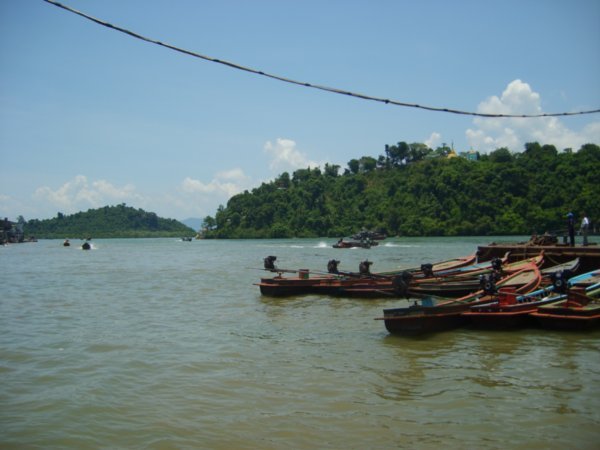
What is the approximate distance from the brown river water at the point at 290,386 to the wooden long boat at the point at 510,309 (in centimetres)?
30

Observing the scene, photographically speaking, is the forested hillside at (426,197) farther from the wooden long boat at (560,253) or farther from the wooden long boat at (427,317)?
the wooden long boat at (427,317)

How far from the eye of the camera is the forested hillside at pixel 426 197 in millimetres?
95750

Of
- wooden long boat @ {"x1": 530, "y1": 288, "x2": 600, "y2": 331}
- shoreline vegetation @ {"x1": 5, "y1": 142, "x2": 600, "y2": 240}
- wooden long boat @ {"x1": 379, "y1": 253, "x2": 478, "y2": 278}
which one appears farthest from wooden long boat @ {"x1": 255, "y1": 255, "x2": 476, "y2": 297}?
shoreline vegetation @ {"x1": 5, "y1": 142, "x2": 600, "y2": 240}

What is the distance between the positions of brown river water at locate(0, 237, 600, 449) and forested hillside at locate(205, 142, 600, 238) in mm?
87194

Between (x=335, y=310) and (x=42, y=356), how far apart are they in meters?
9.08

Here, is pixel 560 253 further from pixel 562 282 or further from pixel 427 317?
pixel 427 317

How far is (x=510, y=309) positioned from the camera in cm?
1304

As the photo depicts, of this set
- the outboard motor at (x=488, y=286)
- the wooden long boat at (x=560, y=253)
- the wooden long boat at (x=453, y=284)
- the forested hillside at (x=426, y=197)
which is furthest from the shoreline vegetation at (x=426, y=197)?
the outboard motor at (x=488, y=286)

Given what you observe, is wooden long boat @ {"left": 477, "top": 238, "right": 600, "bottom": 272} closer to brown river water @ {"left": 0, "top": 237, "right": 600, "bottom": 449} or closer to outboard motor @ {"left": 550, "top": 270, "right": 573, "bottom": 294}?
outboard motor @ {"left": 550, "top": 270, "right": 573, "bottom": 294}

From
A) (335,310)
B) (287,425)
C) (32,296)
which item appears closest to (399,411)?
(287,425)

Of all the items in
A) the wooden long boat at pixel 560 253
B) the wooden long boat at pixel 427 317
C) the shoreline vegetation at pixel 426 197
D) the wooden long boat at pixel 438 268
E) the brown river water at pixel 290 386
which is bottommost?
the brown river water at pixel 290 386

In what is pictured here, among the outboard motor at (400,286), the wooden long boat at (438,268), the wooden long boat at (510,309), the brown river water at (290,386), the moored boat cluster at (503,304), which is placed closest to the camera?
the brown river water at (290,386)

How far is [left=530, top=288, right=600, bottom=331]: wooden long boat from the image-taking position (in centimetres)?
1237

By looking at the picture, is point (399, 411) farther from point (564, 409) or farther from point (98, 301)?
point (98, 301)
